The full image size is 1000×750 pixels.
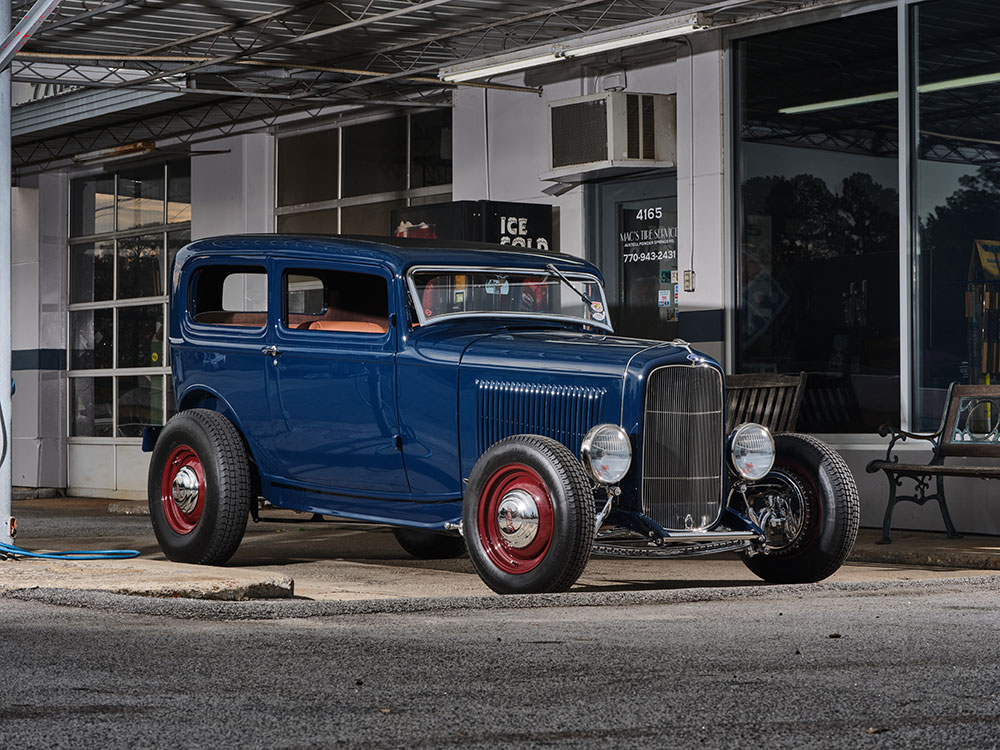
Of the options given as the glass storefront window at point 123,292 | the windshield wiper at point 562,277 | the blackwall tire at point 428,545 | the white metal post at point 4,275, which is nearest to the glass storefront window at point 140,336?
the glass storefront window at point 123,292

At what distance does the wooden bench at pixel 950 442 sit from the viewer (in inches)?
434

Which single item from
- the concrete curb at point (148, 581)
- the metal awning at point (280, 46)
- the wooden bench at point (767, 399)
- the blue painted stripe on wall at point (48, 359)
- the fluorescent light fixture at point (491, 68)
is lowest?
the concrete curb at point (148, 581)

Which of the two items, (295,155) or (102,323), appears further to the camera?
(102,323)

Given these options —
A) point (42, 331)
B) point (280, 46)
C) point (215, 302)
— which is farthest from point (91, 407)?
point (215, 302)

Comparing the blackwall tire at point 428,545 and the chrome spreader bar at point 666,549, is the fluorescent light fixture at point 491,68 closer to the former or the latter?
the blackwall tire at point 428,545

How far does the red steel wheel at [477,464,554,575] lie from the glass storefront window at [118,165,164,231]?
1186 cm

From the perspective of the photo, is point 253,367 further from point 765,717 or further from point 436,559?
point 765,717

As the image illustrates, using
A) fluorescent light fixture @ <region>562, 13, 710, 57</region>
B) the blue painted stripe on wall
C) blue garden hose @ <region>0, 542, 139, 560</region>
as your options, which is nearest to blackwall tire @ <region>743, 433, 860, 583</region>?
blue garden hose @ <region>0, 542, 139, 560</region>

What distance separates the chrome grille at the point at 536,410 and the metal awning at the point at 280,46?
178 inches

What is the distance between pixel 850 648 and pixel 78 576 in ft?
13.6

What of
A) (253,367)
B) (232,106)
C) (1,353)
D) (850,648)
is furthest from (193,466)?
(232,106)

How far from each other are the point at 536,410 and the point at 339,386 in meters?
1.33

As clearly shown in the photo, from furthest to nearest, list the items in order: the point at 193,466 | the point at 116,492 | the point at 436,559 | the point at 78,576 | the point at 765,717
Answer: the point at 116,492 → the point at 436,559 → the point at 193,466 → the point at 78,576 → the point at 765,717

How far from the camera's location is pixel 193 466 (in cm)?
948
